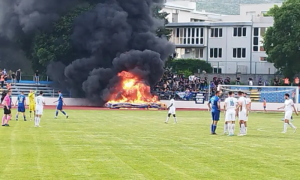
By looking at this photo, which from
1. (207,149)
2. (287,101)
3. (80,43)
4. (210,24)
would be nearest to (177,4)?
(210,24)

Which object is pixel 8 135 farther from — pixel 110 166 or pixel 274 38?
pixel 274 38

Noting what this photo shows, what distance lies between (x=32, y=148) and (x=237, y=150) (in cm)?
655

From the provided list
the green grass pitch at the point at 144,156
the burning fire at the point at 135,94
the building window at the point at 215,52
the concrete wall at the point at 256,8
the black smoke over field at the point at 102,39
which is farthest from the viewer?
the concrete wall at the point at 256,8

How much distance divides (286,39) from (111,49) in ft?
68.8

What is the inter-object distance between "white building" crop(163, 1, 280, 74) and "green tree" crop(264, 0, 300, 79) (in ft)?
29.2

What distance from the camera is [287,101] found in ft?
97.4

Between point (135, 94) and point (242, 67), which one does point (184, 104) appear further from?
point (242, 67)

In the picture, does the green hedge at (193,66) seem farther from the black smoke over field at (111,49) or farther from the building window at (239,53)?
the black smoke over field at (111,49)

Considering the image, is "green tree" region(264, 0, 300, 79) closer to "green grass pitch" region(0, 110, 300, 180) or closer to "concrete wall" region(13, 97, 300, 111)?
"concrete wall" region(13, 97, 300, 111)

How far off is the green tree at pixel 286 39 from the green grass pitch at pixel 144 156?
Answer: 161ft

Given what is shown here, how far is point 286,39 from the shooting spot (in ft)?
247

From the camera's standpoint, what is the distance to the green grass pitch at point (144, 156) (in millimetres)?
14922

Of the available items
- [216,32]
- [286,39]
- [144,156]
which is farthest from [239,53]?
[144,156]

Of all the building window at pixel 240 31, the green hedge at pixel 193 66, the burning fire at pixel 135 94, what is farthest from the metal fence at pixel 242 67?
the burning fire at pixel 135 94
